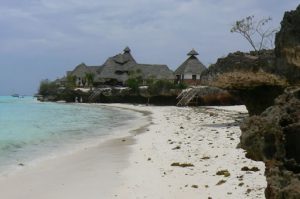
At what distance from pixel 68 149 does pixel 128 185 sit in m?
7.41

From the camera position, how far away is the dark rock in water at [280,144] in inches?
173

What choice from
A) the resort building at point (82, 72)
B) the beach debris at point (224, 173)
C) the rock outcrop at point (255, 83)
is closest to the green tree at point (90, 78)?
the resort building at point (82, 72)

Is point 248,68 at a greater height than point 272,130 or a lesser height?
greater

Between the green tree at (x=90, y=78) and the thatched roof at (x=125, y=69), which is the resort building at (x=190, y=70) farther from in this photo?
the green tree at (x=90, y=78)

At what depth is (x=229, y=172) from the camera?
336 inches

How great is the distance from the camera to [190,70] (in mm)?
63281

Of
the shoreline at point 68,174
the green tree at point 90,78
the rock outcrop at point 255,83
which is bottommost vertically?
the shoreline at point 68,174

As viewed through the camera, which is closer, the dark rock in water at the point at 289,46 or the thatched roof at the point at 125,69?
the dark rock in water at the point at 289,46

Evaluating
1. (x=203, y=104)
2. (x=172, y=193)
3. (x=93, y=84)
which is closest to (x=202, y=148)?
(x=172, y=193)

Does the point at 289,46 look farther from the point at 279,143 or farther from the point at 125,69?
the point at 125,69

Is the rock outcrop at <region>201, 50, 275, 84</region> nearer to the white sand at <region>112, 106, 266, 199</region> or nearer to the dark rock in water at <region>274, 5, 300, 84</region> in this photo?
the dark rock in water at <region>274, 5, 300, 84</region>

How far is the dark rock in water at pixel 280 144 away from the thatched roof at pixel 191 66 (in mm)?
57884

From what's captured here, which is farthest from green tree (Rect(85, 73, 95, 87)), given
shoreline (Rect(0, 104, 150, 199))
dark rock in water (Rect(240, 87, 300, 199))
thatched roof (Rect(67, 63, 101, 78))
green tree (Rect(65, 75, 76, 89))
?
dark rock in water (Rect(240, 87, 300, 199))

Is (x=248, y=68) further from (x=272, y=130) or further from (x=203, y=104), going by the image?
(x=203, y=104)
